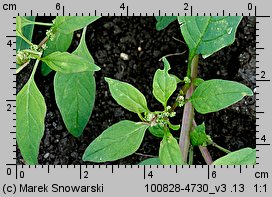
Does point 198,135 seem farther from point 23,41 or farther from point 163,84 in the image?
point 23,41

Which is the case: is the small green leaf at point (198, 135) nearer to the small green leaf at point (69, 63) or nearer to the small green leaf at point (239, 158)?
the small green leaf at point (239, 158)

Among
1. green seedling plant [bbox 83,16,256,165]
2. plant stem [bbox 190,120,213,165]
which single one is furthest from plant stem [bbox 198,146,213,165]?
green seedling plant [bbox 83,16,256,165]

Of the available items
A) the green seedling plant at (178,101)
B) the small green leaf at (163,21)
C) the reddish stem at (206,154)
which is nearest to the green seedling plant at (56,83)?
the green seedling plant at (178,101)

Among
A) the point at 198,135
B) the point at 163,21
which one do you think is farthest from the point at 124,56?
the point at 198,135

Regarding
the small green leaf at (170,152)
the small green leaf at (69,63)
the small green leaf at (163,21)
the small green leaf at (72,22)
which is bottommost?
the small green leaf at (170,152)

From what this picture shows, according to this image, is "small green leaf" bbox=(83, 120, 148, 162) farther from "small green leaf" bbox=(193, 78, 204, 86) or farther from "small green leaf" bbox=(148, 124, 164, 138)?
"small green leaf" bbox=(193, 78, 204, 86)

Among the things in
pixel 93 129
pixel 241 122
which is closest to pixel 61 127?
pixel 93 129
